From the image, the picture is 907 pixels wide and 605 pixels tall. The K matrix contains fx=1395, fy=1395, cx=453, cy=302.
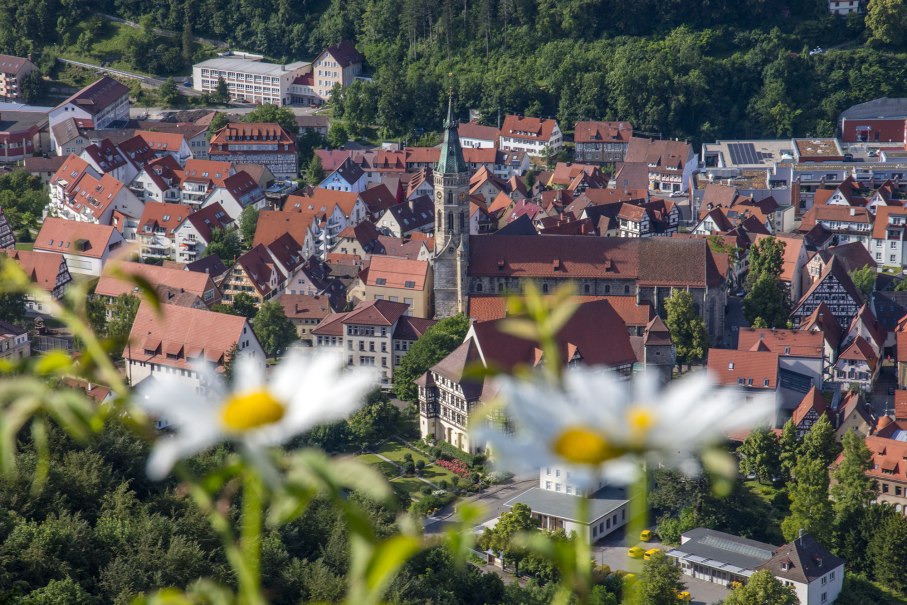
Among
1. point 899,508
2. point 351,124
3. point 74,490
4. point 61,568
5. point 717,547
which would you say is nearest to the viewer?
point 61,568

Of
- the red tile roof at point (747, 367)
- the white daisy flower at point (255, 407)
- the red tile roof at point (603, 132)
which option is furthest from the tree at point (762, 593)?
the red tile roof at point (603, 132)

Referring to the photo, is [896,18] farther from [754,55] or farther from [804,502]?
[804,502]

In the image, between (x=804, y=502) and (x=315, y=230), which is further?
(x=315, y=230)

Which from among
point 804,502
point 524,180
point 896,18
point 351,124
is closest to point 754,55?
point 896,18

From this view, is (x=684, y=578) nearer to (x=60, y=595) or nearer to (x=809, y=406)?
(x=809, y=406)

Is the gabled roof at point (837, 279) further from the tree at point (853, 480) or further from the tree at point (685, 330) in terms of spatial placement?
the tree at point (853, 480)

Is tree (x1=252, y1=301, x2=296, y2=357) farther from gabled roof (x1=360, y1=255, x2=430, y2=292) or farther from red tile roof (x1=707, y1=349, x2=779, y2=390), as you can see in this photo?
red tile roof (x1=707, y1=349, x2=779, y2=390)

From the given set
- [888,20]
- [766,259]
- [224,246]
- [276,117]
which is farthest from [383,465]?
[888,20]
